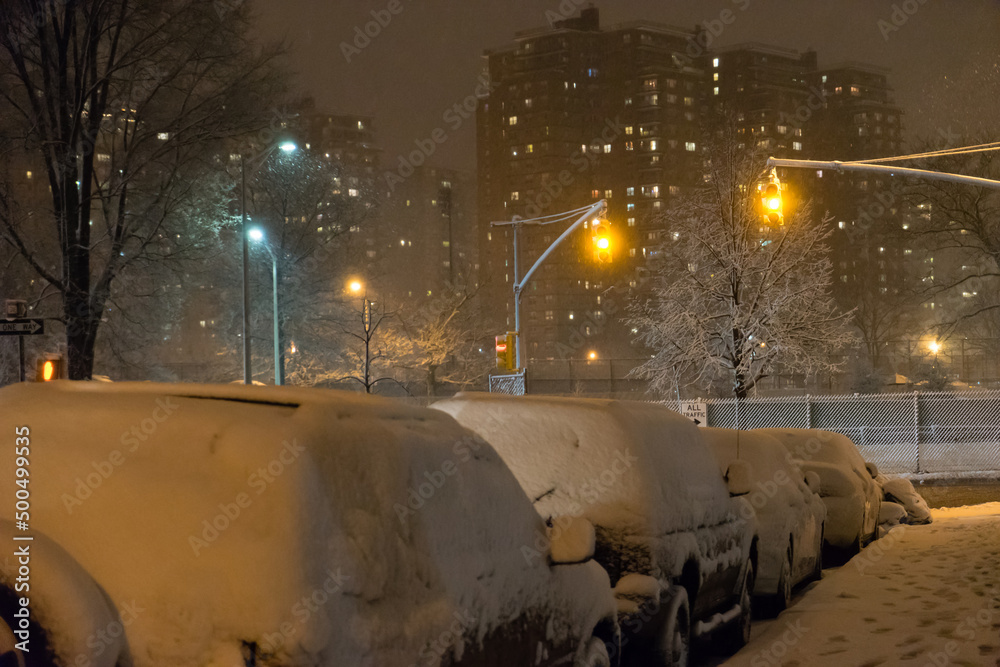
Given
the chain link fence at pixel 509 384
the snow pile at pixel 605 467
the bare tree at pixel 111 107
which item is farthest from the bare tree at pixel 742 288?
the snow pile at pixel 605 467

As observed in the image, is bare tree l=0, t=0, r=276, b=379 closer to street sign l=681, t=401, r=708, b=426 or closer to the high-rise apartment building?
street sign l=681, t=401, r=708, b=426

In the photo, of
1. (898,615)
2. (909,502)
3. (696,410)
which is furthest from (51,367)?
(696,410)

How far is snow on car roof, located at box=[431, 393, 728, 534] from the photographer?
21.7 feet

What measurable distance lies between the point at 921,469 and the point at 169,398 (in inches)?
1044

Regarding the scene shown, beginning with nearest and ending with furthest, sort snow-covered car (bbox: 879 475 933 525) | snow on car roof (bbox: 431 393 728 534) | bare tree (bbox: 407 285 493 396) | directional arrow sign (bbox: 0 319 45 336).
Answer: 1. snow on car roof (bbox: 431 393 728 534)
2. directional arrow sign (bbox: 0 319 45 336)
3. snow-covered car (bbox: 879 475 933 525)
4. bare tree (bbox: 407 285 493 396)

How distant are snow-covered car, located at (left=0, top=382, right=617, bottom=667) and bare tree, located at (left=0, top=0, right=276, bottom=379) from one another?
17.3m

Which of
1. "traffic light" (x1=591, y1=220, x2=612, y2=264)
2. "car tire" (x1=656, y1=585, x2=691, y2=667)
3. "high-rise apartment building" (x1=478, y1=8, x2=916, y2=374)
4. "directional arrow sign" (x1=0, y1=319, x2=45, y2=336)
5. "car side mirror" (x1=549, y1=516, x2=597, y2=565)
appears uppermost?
"high-rise apartment building" (x1=478, y1=8, x2=916, y2=374)

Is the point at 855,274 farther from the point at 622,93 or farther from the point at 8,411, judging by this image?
the point at 8,411

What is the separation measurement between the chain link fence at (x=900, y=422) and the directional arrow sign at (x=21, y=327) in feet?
58.0

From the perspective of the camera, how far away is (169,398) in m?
3.86

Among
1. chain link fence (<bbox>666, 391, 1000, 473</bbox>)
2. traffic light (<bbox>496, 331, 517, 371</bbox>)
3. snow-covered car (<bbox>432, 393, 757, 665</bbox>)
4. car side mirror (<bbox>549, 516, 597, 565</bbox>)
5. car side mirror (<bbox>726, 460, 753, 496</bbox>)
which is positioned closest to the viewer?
car side mirror (<bbox>549, 516, 597, 565</bbox>)

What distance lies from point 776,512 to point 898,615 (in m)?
1.46

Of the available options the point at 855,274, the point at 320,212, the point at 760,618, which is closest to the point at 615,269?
the point at 855,274

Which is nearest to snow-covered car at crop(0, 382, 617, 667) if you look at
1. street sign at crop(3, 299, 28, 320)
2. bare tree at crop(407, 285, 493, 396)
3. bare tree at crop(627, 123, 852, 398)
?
street sign at crop(3, 299, 28, 320)
